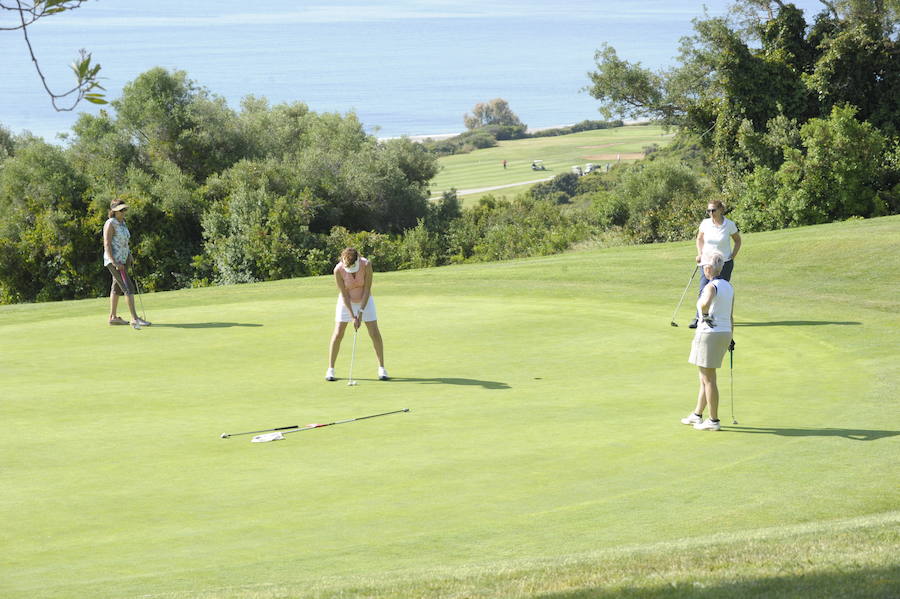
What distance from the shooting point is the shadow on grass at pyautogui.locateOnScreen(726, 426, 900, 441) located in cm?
1060

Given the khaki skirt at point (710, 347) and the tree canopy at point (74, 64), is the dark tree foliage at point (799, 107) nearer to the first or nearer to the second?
the khaki skirt at point (710, 347)

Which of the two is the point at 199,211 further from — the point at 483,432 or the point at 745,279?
the point at 483,432

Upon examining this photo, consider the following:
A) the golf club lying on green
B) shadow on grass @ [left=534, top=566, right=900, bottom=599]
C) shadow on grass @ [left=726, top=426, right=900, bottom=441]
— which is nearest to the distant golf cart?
shadow on grass @ [left=726, top=426, right=900, bottom=441]

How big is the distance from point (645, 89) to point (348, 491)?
45.3 meters

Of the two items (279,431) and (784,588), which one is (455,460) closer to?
(279,431)

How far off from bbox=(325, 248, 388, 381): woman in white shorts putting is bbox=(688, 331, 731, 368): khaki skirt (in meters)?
4.66

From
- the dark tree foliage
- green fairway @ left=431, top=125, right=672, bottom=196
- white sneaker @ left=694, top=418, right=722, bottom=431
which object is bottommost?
white sneaker @ left=694, top=418, right=722, bottom=431

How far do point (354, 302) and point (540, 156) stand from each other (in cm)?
12837

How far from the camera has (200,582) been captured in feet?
23.1

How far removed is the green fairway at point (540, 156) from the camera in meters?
123

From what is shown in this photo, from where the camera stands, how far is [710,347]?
11008 mm

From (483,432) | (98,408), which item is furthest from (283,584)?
(98,408)

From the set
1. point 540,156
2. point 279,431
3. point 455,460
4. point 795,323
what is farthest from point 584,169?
point 455,460

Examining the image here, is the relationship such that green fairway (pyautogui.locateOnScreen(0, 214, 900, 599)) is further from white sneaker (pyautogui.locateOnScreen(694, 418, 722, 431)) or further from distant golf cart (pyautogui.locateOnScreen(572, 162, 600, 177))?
distant golf cart (pyautogui.locateOnScreen(572, 162, 600, 177))
